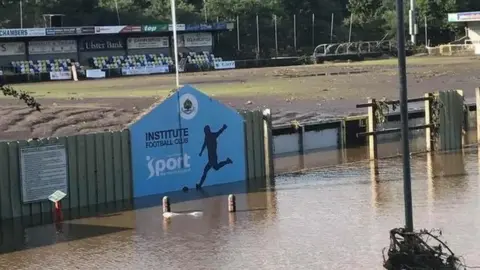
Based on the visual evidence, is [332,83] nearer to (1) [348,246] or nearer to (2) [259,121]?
(2) [259,121]

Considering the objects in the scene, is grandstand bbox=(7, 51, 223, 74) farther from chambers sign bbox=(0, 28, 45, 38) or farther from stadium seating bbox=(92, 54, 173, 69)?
chambers sign bbox=(0, 28, 45, 38)

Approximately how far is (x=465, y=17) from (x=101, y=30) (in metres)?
38.9

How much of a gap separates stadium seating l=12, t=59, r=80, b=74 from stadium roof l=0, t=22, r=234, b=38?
241 cm

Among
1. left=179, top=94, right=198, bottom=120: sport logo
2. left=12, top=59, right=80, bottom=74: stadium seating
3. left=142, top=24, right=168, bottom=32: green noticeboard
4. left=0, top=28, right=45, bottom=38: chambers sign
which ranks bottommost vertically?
left=179, top=94, right=198, bottom=120: sport logo

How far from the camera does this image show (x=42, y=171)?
1557cm

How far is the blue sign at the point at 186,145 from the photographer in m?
17.4

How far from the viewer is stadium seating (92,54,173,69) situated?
261 feet

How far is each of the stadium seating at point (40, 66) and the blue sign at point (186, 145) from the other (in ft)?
184

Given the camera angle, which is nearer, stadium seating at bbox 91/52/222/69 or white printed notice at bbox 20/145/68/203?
white printed notice at bbox 20/145/68/203

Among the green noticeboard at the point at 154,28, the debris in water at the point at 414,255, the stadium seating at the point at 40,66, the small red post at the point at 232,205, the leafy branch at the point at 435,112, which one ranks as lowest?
the small red post at the point at 232,205

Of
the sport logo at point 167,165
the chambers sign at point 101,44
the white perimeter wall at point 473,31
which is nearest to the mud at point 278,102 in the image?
the sport logo at point 167,165

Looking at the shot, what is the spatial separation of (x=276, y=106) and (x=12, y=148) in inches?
820

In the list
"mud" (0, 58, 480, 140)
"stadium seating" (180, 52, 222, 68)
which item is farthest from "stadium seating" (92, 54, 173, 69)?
"mud" (0, 58, 480, 140)

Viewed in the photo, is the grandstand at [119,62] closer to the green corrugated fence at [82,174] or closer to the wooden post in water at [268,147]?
the wooden post in water at [268,147]
